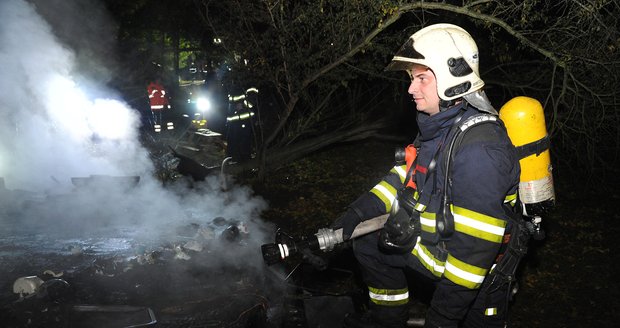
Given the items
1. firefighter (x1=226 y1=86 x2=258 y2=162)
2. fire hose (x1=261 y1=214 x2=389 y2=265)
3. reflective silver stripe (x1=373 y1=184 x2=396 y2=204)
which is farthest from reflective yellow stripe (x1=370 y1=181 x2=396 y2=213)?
firefighter (x1=226 y1=86 x2=258 y2=162)

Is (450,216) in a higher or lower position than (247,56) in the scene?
lower

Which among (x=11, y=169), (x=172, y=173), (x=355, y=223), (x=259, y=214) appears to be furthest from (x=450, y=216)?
(x=11, y=169)

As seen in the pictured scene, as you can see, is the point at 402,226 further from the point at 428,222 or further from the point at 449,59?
the point at 449,59

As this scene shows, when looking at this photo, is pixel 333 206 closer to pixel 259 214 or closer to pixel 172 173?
pixel 259 214

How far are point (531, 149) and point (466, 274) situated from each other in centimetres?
104

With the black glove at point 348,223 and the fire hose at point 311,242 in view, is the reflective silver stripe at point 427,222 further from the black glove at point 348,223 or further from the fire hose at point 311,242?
the black glove at point 348,223

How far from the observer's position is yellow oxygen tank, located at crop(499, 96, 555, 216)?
9.17 feet

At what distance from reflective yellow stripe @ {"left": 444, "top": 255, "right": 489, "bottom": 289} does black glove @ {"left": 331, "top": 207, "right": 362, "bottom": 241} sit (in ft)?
3.50

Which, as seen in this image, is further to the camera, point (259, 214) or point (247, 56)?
point (247, 56)

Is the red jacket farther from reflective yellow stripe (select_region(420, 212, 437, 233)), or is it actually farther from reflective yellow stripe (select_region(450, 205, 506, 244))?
reflective yellow stripe (select_region(450, 205, 506, 244))

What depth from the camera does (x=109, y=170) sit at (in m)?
9.85

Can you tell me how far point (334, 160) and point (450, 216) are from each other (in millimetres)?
9975

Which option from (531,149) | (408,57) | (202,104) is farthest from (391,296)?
(202,104)

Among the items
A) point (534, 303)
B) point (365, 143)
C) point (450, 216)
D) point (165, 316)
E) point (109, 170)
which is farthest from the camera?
point (365, 143)
